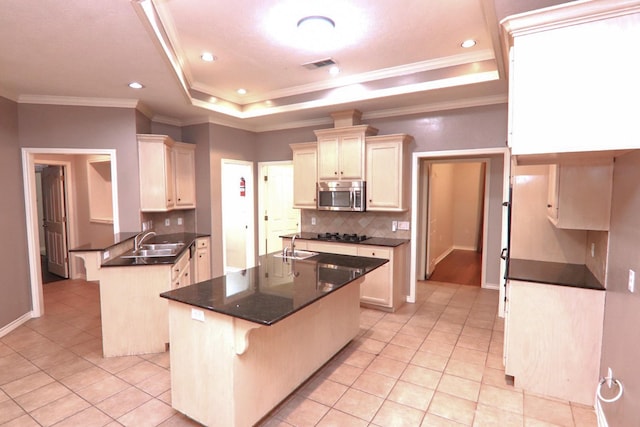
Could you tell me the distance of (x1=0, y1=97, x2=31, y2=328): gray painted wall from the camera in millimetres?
3586

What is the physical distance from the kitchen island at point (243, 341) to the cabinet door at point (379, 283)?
5.10 feet

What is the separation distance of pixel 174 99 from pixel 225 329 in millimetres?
3210

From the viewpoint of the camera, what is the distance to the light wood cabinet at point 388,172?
424cm

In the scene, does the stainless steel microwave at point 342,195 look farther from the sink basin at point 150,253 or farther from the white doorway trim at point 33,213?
the white doorway trim at point 33,213

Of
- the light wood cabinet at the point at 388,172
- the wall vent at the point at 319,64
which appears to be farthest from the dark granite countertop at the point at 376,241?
the wall vent at the point at 319,64

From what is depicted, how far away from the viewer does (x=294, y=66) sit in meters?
3.76

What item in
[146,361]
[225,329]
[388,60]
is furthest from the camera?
[388,60]

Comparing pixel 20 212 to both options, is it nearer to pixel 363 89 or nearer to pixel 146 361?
pixel 146 361

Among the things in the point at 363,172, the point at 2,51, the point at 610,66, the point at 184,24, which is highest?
the point at 184,24

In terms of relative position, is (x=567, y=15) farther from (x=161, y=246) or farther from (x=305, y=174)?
(x=161, y=246)

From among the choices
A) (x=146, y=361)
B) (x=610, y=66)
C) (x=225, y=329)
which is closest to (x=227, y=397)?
(x=225, y=329)

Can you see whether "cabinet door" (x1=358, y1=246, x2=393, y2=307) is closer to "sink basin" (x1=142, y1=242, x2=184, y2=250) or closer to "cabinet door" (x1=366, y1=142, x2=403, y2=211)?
"cabinet door" (x1=366, y1=142, x2=403, y2=211)

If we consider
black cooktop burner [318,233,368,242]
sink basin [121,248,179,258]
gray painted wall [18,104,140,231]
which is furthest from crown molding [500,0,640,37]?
gray painted wall [18,104,140,231]

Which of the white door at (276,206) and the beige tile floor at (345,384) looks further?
the white door at (276,206)
